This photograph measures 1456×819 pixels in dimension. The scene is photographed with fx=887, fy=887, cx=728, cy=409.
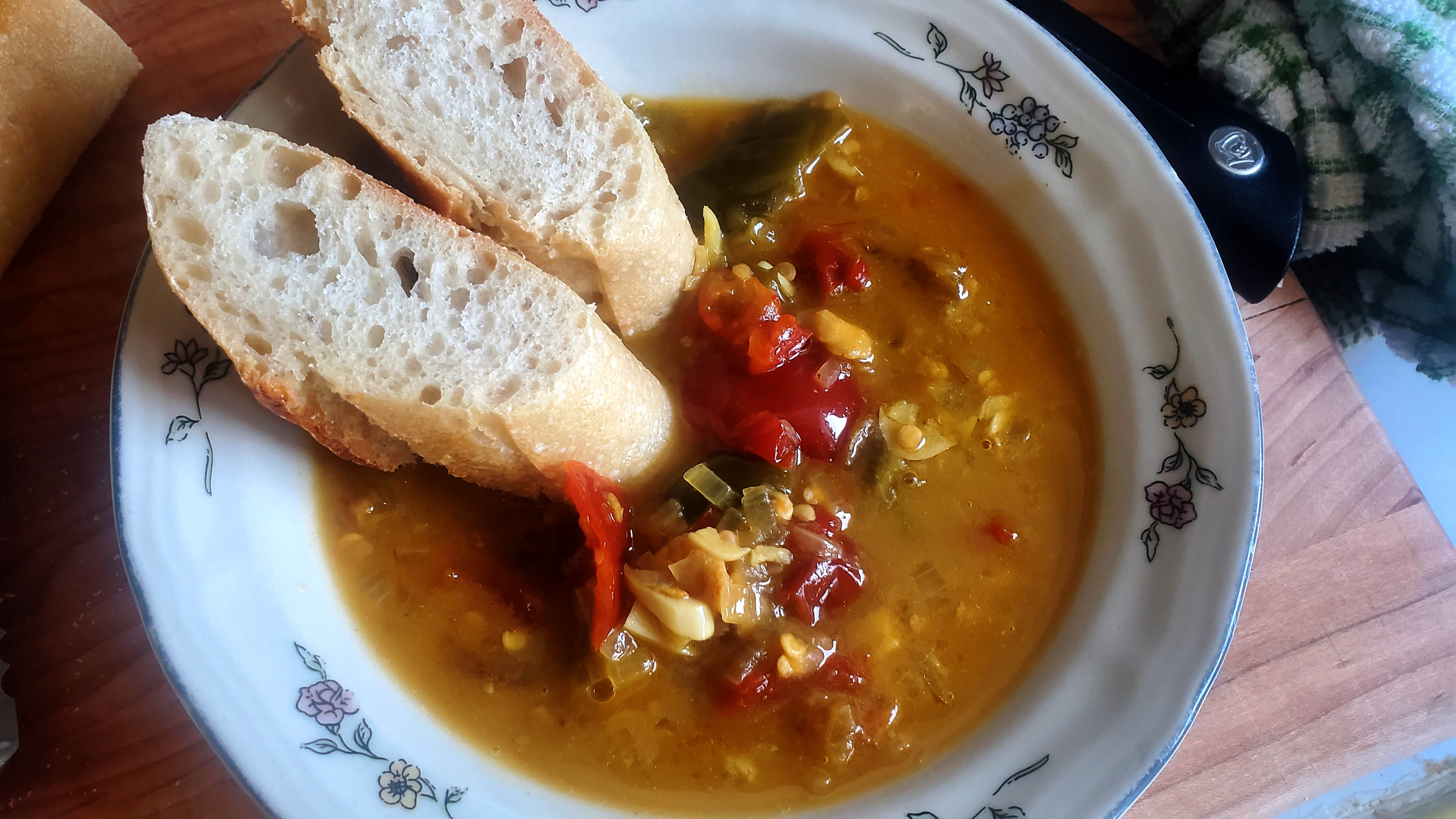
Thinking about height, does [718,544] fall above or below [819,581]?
above

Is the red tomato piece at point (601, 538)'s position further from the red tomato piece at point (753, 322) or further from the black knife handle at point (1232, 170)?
the black knife handle at point (1232, 170)

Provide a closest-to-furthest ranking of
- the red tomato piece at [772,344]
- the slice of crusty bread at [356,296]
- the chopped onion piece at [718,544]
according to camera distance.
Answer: the slice of crusty bread at [356,296]
the chopped onion piece at [718,544]
the red tomato piece at [772,344]

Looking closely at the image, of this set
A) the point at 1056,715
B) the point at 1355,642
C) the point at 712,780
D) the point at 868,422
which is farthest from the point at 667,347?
the point at 1355,642

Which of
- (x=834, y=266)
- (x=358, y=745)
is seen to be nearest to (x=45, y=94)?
(x=358, y=745)

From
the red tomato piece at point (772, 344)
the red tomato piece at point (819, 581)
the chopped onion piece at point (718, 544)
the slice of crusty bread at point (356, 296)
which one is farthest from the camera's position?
the red tomato piece at point (772, 344)

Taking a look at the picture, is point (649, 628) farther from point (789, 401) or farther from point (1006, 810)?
point (1006, 810)

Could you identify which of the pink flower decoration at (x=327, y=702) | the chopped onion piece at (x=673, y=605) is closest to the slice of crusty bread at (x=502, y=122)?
the chopped onion piece at (x=673, y=605)

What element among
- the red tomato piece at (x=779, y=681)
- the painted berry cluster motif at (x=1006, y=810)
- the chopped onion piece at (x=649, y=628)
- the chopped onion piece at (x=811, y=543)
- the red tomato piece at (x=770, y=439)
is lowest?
the painted berry cluster motif at (x=1006, y=810)
